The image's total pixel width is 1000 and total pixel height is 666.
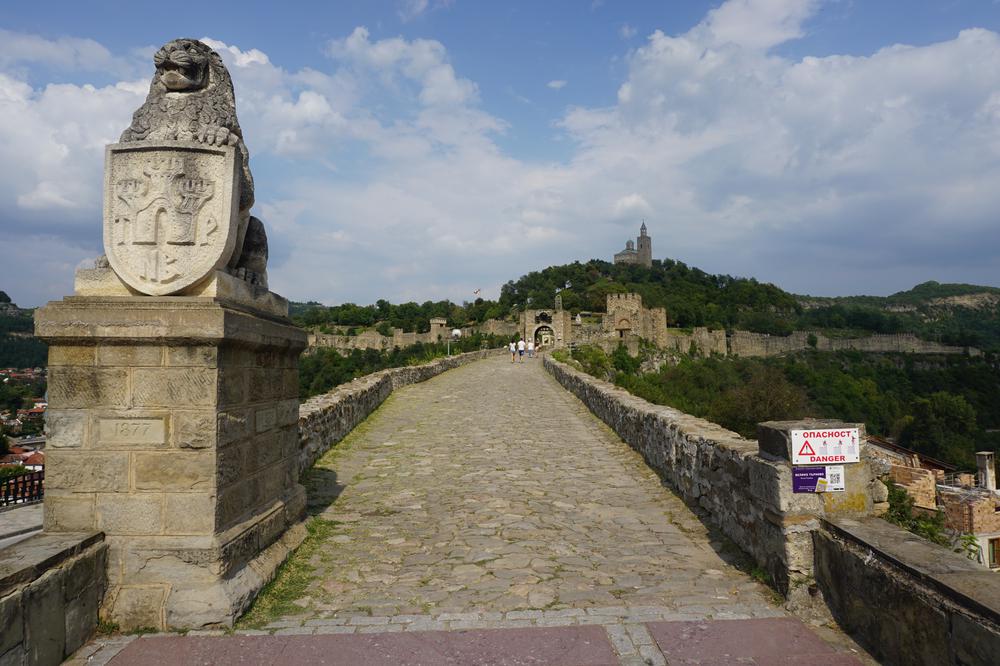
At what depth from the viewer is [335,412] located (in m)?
8.87

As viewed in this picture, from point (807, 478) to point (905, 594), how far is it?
94 cm

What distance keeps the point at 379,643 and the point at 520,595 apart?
0.96 m

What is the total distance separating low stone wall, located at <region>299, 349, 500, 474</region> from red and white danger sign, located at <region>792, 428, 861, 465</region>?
513cm

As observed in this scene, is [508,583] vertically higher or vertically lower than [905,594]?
lower

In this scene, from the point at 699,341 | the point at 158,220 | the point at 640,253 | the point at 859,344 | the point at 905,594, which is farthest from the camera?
the point at 640,253

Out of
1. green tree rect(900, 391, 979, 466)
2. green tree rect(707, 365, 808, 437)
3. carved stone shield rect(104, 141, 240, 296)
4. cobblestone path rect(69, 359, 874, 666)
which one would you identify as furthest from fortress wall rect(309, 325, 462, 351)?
carved stone shield rect(104, 141, 240, 296)

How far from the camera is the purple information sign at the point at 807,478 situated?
353 centimetres

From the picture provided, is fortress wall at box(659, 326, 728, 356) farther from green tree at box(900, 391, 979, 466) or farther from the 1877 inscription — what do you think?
the 1877 inscription

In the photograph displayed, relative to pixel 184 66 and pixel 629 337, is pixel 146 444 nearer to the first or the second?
pixel 184 66

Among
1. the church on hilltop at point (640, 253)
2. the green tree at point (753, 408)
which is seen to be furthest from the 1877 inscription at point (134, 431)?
the church on hilltop at point (640, 253)

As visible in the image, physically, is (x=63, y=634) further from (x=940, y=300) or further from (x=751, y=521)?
(x=940, y=300)

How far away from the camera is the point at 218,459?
3.28 meters

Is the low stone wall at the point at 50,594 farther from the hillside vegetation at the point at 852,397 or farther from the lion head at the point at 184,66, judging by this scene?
the hillside vegetation at the point at 852,397

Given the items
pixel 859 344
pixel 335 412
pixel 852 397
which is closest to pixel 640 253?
pixel 859 344
